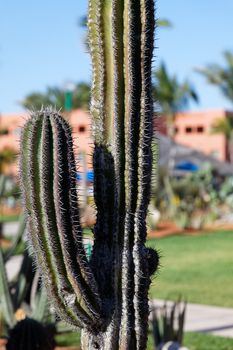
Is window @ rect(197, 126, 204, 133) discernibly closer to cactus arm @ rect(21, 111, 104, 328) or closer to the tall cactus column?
the tall cactus column

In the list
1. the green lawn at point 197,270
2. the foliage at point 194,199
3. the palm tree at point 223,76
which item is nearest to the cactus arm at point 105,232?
the green lawn at point 197,270

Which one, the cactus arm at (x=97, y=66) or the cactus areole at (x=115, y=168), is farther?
the cactus arm at (x=97, y=66)

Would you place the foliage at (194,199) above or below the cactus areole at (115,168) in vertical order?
below

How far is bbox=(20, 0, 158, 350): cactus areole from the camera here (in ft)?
14.4

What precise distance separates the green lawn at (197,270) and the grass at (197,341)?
37.9 inches

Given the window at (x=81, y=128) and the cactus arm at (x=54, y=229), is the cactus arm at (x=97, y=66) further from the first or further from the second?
the window at (x=81, y=128)

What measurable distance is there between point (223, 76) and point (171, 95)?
29.2ft

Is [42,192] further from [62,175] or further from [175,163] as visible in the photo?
[175,163]

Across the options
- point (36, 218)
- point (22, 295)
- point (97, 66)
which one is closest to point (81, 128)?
point (22, 295)

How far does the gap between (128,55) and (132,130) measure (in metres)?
0.41

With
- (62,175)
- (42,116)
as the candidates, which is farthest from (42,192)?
(42,116)

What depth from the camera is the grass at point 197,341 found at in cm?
927

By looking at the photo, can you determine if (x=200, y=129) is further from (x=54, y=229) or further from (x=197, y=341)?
(x=54, y=229)

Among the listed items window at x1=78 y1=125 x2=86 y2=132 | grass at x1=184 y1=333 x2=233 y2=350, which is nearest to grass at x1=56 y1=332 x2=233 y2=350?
grass at x1=184 y1=333 x2=233 y2=350
